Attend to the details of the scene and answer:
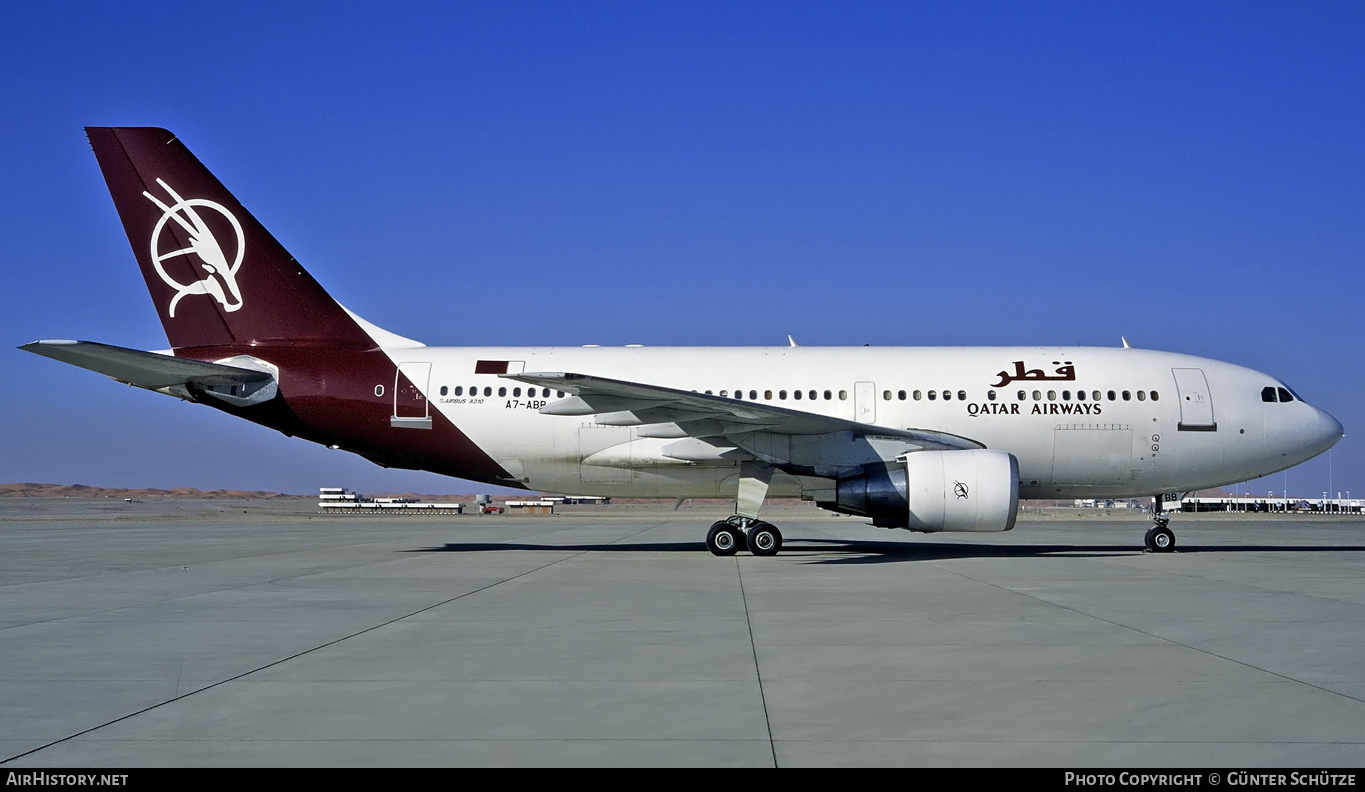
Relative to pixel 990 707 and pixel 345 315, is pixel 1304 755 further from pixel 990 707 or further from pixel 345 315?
pixel 345 315

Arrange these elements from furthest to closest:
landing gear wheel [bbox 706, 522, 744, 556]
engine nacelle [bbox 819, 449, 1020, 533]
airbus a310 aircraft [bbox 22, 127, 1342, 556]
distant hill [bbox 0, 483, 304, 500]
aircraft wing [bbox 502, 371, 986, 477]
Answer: distant hill [bbox 0, 483, 304, 500], airbus a310 aircraft [bbox 22, 127, 1342, 556], landing gear wheel [bbox 706, 522, 744, 556], aircraft wing [bbox 502, 371, 986, 477], engine nacelle [bbox 819, 449, 1020, 533]

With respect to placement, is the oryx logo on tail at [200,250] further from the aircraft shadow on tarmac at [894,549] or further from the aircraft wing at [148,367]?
the aircraft shadow on tarmac at [894,549]

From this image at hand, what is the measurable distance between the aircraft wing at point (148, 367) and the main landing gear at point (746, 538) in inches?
305

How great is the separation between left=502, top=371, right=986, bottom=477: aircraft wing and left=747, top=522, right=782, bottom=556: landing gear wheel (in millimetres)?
1071

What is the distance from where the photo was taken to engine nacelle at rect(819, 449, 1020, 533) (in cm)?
1545

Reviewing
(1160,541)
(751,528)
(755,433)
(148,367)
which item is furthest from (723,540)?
(148,367)

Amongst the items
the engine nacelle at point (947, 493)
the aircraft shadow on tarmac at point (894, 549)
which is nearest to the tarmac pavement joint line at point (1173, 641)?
the engine nacelle at point (947, 493)

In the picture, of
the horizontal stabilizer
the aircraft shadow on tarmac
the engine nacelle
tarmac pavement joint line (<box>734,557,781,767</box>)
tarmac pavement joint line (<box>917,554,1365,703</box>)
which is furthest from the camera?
the aircraft shadow on tarmac

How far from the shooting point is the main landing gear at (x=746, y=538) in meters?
17.0

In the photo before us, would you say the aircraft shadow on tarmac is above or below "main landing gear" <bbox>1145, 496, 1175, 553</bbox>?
below

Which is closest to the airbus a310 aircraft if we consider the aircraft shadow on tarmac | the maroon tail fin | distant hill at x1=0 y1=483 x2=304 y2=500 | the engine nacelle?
the maroon tail fin

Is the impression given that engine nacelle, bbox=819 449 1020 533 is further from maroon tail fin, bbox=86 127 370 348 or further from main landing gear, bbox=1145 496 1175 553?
maroon tail fin, bbox=86 127 370 348

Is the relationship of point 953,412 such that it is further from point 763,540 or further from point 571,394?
point 571,394
